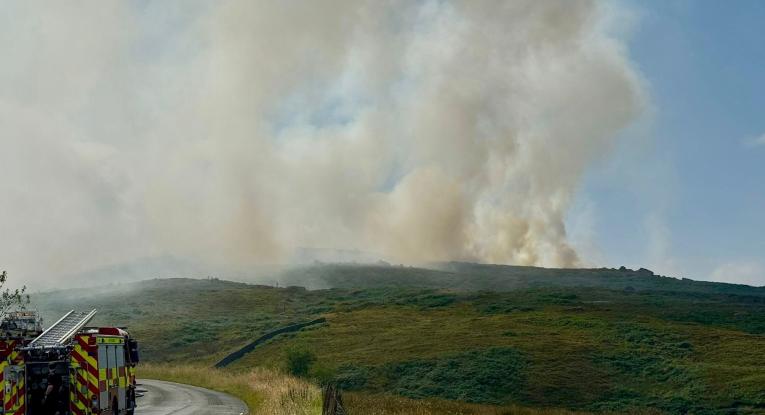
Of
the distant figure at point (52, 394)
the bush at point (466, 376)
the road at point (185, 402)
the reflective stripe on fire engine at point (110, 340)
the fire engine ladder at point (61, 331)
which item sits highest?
the fire engine ladder at point (61, 331)

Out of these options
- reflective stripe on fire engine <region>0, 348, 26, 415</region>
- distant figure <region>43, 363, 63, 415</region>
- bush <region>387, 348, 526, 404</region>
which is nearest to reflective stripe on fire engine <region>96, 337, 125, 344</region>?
distant figure <region>43, 363, 63, 415</region>

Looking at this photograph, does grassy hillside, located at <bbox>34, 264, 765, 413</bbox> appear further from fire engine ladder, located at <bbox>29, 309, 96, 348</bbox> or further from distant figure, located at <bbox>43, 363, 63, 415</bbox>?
distant figure, located at <bbox>43, 363, 63, 415</bbox>

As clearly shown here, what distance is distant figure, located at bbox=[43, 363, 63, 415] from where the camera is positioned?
2562cm

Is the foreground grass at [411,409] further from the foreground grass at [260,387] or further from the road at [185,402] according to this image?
the road at [185,402]

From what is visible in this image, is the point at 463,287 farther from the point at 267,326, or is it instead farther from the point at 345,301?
the point at 267,326

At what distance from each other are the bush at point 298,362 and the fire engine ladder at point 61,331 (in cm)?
4389

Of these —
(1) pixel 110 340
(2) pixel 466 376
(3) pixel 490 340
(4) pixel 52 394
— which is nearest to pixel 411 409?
(1) pixel 110 340

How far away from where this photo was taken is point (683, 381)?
7538 centimetres

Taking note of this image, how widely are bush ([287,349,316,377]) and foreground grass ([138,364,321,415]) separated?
6.13 m

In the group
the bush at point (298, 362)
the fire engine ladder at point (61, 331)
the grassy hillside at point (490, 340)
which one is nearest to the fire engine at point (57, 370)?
the fire engine ladder at point (61, 331)

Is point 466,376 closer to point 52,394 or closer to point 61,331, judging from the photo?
point 61,331

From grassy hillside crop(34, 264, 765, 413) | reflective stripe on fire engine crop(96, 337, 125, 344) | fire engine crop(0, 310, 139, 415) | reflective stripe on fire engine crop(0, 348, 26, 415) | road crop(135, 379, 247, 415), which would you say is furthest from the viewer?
grassy hillside crop(34, 264, 765, 413)

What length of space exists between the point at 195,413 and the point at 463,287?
479 ft

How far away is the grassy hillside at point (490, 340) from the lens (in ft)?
238
